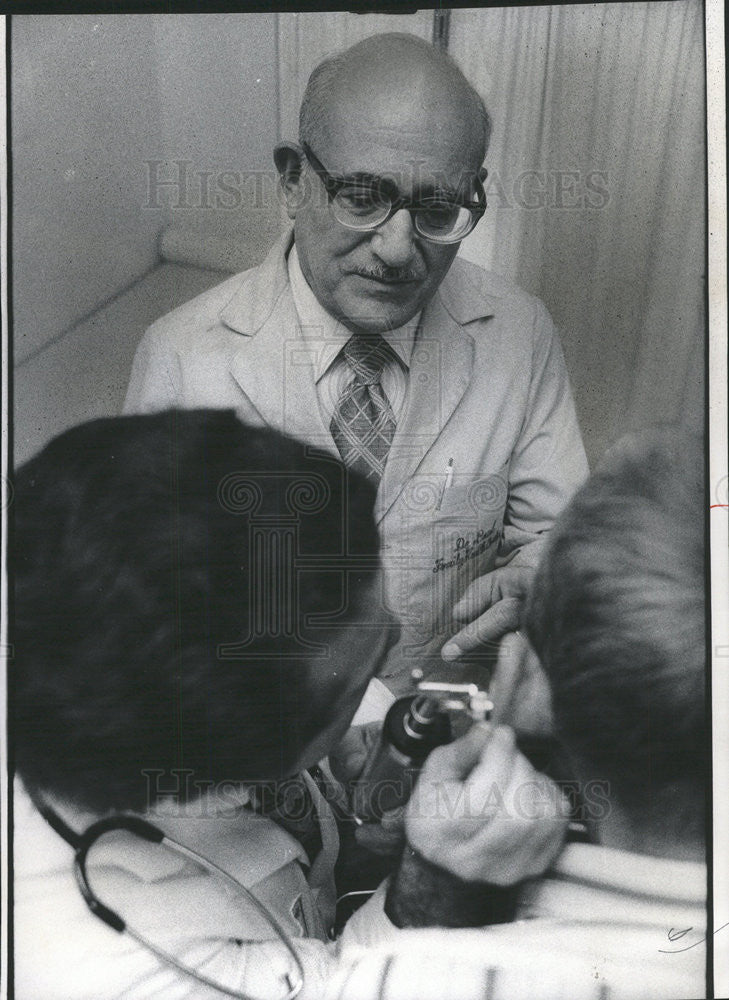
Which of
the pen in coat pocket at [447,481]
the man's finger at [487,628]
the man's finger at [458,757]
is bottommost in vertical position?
the man's finger at [458,757]

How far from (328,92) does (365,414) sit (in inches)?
26.6

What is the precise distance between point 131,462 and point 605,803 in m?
1.26

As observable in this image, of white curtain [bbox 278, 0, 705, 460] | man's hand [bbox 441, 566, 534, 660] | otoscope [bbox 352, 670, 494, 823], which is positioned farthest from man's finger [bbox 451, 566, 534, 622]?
white curtain [bbox 278, 0, 705, 460]

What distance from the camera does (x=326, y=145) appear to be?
243 centimetres

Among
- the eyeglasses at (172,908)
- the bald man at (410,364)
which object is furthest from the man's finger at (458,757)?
the eyeglasses at (172,908)

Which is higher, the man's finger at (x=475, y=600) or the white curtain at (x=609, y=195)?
the white curtain at (x=609, y=195)

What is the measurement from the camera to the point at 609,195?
251 cm

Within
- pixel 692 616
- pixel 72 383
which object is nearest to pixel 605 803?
pixel 692 616

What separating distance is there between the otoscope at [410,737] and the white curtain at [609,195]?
0.60 metres

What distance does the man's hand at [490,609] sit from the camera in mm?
2492

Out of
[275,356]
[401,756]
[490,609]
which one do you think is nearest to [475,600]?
[490,609]

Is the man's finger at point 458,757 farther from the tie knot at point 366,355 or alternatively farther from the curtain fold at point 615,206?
the tie knot at point 366,355

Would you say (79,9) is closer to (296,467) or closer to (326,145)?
(326,145)

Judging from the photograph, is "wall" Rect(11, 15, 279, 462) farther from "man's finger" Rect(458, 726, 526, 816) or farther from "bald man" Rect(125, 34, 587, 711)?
"man's finger" Rect(458, 726, 526, 816)
